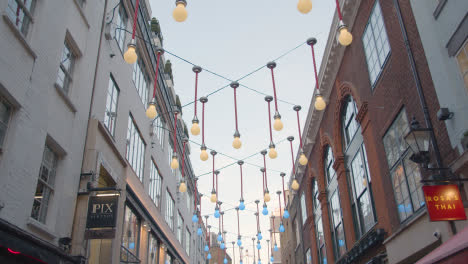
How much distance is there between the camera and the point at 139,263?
20.4m

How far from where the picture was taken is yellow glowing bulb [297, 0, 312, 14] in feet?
32.2

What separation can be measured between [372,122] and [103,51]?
11063 mm

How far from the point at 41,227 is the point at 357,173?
13.9 m

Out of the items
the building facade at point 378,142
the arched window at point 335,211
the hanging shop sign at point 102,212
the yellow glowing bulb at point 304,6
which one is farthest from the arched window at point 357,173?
the hanging shop sign at point 102,212

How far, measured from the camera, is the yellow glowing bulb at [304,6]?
9.82m

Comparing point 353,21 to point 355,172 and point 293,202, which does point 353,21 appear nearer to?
point 355,172

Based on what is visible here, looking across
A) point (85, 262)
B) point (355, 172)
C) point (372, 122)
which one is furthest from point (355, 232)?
point (85, 262)

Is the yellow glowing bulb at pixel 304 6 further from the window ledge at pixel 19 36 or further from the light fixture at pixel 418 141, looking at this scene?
the window ledge at pixel 19 36

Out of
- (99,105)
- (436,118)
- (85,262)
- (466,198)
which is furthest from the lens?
(99,105)

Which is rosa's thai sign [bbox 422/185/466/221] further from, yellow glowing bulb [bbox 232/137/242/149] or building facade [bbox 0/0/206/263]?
building facade [bbox 0/0/206/263]

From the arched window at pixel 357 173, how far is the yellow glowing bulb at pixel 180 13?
11.0m

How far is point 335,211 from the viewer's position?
23969 mm

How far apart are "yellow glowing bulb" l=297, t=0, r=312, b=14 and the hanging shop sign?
816 centimetres

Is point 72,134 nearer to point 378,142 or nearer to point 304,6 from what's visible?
point 304,6
